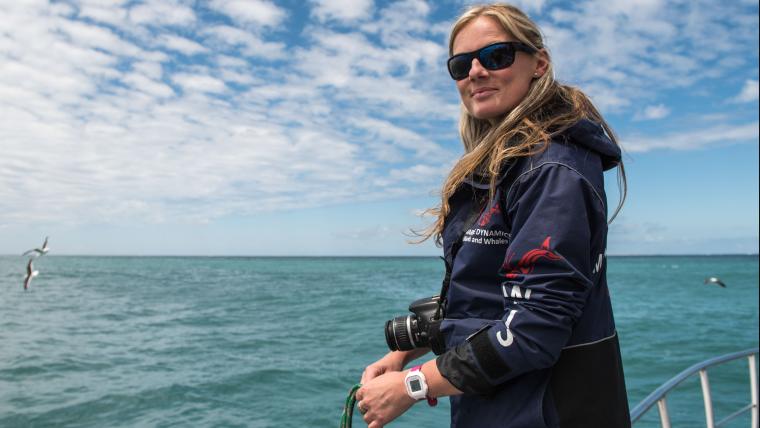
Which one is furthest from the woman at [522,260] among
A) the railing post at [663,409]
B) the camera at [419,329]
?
the railing post at [663,409]

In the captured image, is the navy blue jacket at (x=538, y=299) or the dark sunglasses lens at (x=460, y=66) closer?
the navy blue jacket at (x=538, y=299)

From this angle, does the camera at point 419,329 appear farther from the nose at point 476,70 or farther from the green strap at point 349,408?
the nose at point 476,70

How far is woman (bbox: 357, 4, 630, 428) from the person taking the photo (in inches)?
50.8

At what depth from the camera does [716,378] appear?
13.0 metres

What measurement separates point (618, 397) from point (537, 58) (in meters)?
1.00

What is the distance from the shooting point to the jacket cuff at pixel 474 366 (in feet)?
4.35

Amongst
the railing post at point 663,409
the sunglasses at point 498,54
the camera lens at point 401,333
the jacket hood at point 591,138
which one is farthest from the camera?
the railing post at point 663,409

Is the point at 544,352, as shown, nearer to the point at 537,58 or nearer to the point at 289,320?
the point at 537,58

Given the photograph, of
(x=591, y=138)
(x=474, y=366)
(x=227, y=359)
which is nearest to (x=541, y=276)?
(x=474, y=366)

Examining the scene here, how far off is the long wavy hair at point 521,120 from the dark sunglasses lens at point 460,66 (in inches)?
3.0

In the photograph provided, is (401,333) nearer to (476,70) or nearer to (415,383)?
(415,383)

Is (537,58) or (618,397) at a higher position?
(537,58)

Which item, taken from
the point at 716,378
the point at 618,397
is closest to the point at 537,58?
the point at 618,397

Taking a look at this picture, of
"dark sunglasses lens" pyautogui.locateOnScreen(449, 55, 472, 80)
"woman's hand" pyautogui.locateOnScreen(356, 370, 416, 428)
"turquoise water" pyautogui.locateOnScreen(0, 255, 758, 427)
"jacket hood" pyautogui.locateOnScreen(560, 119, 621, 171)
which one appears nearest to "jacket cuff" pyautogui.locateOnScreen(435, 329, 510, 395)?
"woman's hand" pyautogui.locateOnScreen(356, 370, 416, 428)
